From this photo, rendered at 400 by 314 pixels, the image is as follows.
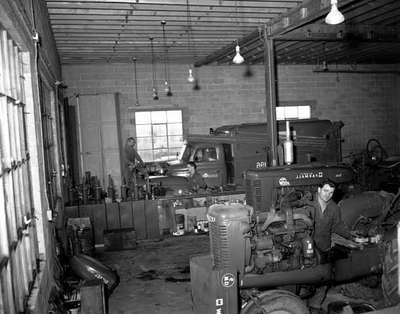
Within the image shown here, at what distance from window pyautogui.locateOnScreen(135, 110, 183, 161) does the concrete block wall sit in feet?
0.81

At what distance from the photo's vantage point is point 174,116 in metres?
12.4

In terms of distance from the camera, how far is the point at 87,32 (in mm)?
8172

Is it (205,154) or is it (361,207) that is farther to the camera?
(205,154)

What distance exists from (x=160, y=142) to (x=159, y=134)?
0.24m

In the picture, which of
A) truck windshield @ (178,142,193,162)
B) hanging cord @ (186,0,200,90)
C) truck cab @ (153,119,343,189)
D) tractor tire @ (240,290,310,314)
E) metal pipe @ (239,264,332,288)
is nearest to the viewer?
tractor tire @ (240,290,310,314)

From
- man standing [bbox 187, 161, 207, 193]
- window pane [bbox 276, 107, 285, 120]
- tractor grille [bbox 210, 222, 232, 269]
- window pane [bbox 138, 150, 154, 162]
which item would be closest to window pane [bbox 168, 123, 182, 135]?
window pane [bbox 138, 150, 154, 162]

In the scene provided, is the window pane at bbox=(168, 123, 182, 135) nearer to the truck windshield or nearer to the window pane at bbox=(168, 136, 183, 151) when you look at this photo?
the window pane at bbox=(168, 136, 183, 151)

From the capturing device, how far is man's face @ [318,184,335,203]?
14.8ft

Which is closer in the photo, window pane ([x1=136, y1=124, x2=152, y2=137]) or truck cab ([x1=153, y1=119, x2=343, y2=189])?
truck cab ([x1=153, y1=119, x2=343, y2=189])

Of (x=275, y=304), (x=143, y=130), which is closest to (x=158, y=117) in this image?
(x=143, y=130)

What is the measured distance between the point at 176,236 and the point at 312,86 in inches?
302

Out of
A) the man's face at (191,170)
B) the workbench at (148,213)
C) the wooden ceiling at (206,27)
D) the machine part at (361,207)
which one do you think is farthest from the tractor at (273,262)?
the man's face at (191,170)

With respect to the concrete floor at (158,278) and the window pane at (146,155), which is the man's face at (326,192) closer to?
the concrete floor at (158,278)

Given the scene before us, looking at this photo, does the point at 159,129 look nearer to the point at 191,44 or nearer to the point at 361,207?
the point at 191,44
